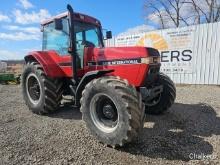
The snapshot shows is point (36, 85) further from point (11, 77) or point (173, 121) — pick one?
point (11, 77)

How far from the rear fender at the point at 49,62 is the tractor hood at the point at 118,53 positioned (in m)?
1.11

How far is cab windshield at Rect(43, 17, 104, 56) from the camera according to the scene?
20.0 feet

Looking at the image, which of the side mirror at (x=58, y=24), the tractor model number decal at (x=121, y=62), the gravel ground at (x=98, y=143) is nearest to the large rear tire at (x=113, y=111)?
the gravel ground at (x=98, y=143)

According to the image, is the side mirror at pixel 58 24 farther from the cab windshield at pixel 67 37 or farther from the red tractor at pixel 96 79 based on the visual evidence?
the cab windshield at pixel 67 37

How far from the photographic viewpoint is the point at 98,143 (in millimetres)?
4734

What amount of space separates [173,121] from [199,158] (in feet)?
6.26

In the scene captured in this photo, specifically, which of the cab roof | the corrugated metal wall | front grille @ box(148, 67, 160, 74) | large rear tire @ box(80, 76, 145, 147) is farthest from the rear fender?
the corrugated metal wall

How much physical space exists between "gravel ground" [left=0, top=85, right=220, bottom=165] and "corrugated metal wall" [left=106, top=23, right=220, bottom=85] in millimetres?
4872

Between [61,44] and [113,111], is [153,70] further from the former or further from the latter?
[61,44]

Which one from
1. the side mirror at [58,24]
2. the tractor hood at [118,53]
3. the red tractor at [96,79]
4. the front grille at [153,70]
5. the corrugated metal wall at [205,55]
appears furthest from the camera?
the corrugated metal wall at [205,55]

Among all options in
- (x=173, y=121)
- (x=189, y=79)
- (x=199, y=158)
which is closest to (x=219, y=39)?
(x=189, y=79)

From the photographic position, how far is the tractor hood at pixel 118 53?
496cm

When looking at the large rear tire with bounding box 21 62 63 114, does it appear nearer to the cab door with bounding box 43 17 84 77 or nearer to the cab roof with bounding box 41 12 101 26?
the cab door with bounding box 43 17 84 77

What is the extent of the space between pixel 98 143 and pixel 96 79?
1.20 m
